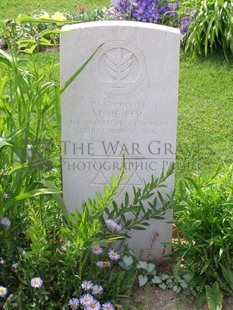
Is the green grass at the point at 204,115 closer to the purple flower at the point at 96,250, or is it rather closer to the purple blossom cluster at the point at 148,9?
the purple blossom cluster at the point at 148,9

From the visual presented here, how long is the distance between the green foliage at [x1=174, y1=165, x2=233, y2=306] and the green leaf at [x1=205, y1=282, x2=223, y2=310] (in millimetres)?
49

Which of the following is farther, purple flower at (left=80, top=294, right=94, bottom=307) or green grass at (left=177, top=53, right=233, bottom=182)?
green grass at (left=177, top=53, right=233, bottom=182)

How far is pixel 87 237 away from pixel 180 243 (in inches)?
25.9

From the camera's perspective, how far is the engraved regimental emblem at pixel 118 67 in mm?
3307

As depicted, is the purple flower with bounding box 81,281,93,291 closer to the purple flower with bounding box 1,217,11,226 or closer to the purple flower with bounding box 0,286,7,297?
the purple flower with bounding box 0,286,7,297

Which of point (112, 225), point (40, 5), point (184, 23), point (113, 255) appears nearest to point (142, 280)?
point (113, 255)

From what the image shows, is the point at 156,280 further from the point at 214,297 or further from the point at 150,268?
the point at 214,297

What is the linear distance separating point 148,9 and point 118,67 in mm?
3933

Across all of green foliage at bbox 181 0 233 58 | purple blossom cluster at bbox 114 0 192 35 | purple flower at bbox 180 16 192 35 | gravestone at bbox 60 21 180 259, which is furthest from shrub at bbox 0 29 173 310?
purple blossom cluster at bbox 114 0 192 35

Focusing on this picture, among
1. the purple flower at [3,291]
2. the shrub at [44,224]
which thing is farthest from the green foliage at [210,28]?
the purple flower at [3,291]

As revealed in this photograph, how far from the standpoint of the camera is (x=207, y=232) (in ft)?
11.2

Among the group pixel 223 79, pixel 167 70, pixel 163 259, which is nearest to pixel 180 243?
pixel 163 259

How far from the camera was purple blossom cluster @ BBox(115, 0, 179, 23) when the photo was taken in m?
7.09

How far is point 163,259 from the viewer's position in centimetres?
370
